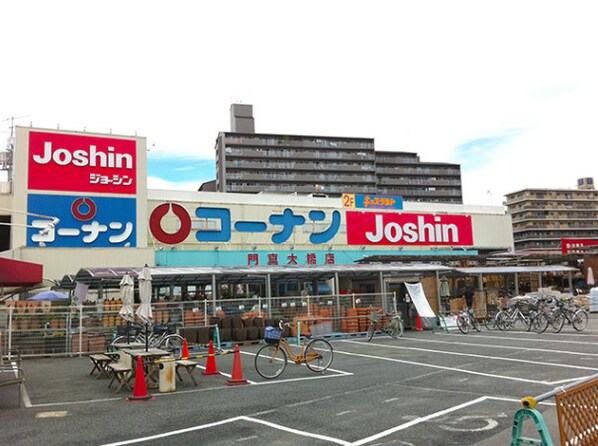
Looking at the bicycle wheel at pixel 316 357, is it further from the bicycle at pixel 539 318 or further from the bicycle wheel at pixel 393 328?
the bicycle at pixel 539 318

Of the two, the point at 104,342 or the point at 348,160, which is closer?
the point at 104,342

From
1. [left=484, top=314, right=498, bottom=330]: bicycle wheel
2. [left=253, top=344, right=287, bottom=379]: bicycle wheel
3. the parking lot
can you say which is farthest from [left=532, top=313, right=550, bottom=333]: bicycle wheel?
[left=253, top=344, right=287, bottom=379]: bicycle wheel

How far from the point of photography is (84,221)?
3334 centimetres

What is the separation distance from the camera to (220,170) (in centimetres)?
9819

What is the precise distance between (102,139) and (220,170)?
208ft

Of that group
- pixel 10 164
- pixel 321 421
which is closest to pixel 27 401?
pixel 321 421

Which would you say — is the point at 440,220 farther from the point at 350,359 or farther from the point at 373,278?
the point at 350,359

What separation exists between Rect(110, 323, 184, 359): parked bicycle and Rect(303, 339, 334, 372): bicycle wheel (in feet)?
18.6

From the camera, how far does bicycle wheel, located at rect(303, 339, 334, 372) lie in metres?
12.4

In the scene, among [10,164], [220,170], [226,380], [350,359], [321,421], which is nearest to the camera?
[321,421]

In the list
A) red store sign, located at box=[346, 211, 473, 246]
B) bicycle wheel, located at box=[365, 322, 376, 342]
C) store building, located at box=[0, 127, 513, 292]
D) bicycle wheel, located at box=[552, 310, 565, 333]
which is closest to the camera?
bicycle wheel, located at box=[365, 322, 376, 342]

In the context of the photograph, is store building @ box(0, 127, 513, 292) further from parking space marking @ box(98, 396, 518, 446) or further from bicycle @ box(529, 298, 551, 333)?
parking space marking @ box(98, 396, 518, 446)

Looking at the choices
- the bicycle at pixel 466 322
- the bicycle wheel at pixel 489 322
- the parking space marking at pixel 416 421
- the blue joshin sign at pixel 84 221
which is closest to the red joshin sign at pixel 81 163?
the blue joshin sign at pixel 84 221

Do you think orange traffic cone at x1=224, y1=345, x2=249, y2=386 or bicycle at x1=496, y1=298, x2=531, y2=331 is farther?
bicycle at x1=496, y1=298, x2=531, y2=331
